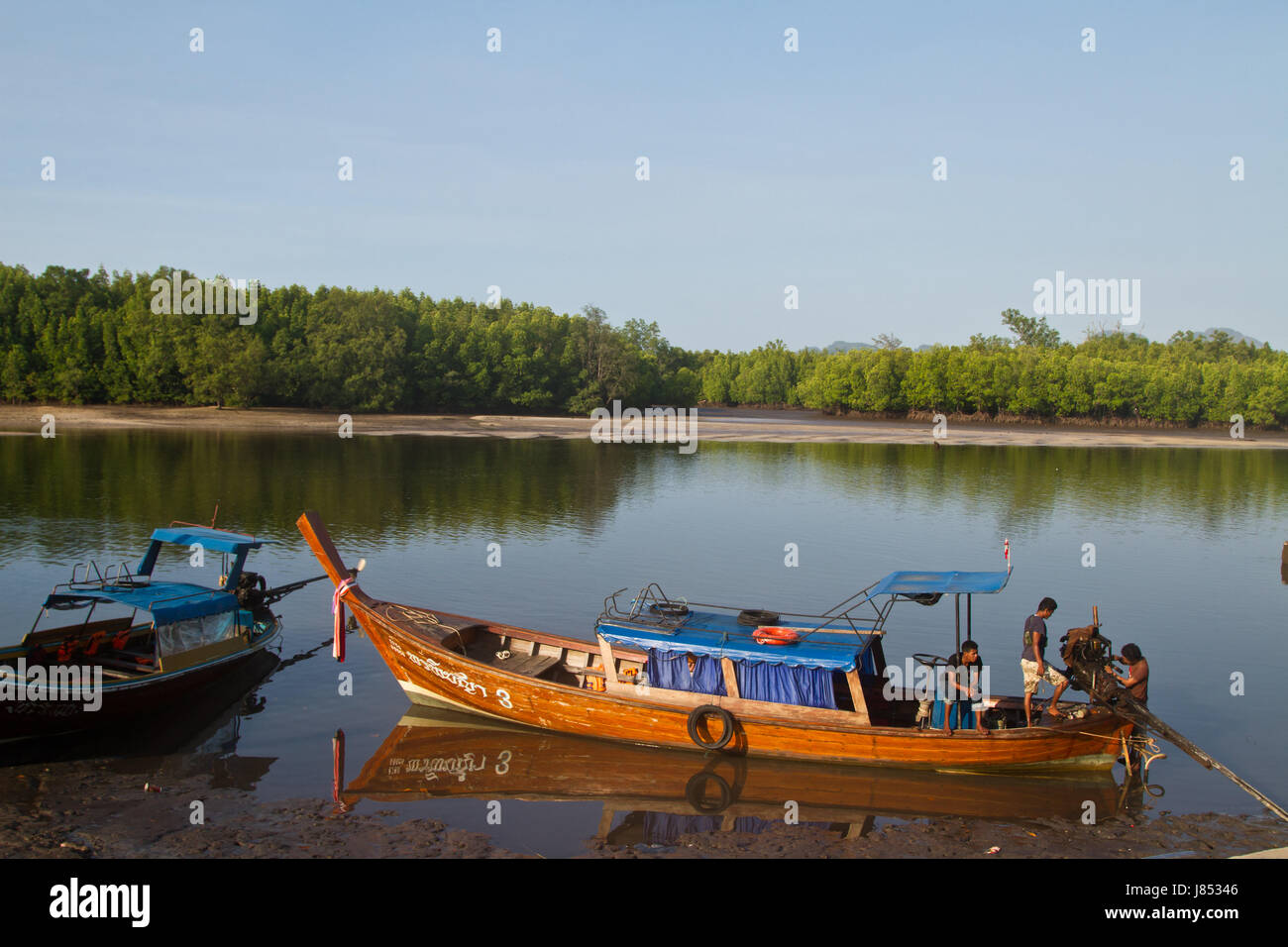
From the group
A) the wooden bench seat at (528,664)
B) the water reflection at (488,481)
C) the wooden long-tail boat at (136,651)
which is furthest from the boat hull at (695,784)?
the water reflection at (488,481)

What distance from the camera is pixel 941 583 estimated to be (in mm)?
15773

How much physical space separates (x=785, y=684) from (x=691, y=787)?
91.2 inches

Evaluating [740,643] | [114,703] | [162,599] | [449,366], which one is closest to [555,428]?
[449,366]

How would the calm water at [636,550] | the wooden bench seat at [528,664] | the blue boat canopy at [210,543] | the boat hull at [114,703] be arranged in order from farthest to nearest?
1. the blue boat canopy at [210,543]
2. the wooden bench seat at [528,664]
3. the calm water at [636,550]
4. the boat hull at [114,703]

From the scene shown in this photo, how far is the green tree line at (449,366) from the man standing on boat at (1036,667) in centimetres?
8165

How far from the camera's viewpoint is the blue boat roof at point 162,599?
1648 centimetres

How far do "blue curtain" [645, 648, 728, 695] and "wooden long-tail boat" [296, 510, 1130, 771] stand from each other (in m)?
0.02

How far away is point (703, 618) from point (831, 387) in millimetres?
121888

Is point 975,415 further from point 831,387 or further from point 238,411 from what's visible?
point 238,411

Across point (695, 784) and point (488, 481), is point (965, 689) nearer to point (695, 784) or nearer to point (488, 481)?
point (695, 784)

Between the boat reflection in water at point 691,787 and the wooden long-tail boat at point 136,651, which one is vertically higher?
the wooden long-tail boat at point 136,651

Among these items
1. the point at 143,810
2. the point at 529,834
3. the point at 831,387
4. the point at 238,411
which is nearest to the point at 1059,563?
the point at 529,834

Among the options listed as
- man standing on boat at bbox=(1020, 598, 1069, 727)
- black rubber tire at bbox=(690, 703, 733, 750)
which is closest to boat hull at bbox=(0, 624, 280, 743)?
black rubber tire at bbox=(690, 703, 733, 750)

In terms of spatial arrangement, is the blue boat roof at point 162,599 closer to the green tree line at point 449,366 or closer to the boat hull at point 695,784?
the boat hull at point 695,784
